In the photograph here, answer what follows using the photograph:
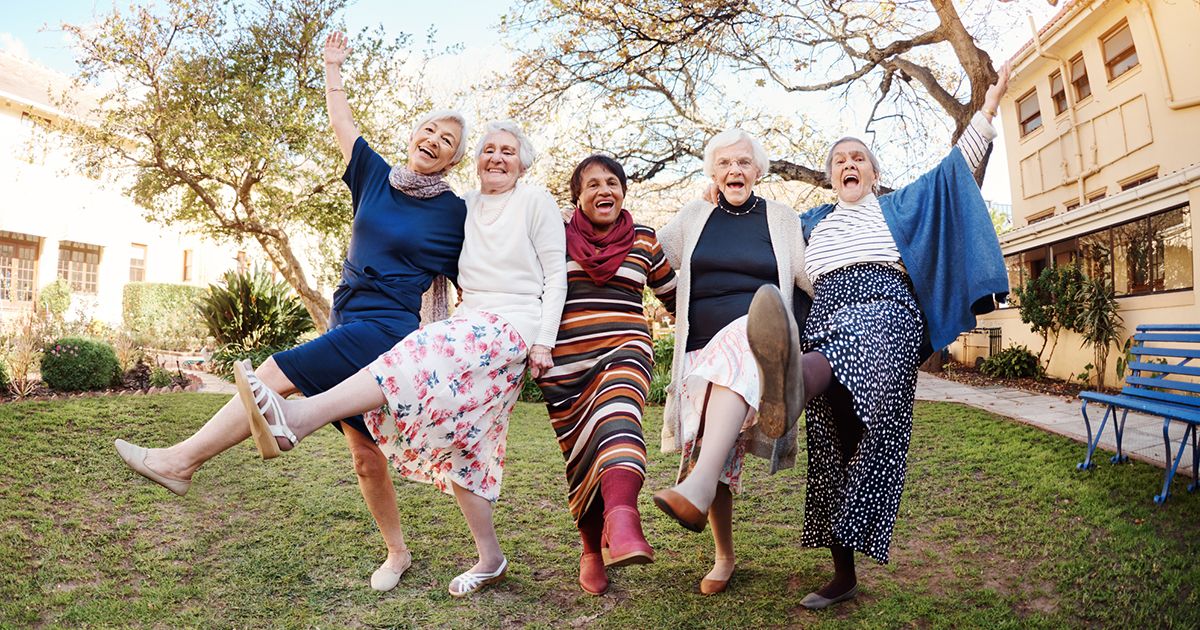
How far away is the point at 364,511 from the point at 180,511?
3.76ft

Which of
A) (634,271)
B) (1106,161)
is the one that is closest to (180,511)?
(634,271)

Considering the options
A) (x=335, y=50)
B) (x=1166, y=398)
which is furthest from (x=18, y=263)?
(x=1166, y=398)

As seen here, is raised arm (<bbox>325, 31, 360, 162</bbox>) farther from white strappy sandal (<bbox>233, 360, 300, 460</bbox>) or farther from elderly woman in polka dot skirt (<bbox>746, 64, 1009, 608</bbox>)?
elderly woman in polka dot skirt (<bbox>746, 64, 1009, 608</bbox>)

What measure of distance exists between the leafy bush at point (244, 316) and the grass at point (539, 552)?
188 inches

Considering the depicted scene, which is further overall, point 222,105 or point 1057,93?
point 1057,93

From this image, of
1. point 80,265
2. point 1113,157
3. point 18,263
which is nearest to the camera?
point 1113,157

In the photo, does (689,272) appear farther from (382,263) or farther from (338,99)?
(338,99)

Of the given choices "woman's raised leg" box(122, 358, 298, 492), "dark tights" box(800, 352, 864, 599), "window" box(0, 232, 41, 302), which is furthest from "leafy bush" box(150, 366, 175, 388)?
"dark tights" box(800, 352, 864, 599)

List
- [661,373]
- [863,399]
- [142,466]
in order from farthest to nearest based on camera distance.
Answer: [661,373] < [863,399] < [142,466]

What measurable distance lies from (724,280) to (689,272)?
0.54 ft

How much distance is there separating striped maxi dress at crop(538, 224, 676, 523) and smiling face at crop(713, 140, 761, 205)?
41 cm

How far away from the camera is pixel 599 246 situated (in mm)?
2949

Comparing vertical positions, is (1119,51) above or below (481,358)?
above

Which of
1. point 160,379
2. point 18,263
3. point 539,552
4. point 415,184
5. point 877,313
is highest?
point 18,263
